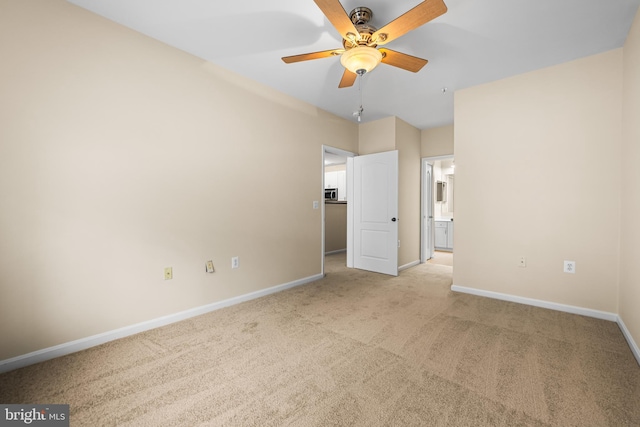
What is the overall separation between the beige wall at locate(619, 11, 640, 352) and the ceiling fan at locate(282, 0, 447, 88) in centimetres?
172

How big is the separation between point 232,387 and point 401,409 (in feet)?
3.21

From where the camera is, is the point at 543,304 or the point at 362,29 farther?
the point at 543,304

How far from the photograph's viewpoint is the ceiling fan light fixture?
2014 millimetres

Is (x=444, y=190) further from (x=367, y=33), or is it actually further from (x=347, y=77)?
(x=367, y=33)

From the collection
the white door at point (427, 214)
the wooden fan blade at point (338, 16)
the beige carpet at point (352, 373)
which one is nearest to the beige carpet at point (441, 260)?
the white door at point (427, 214)

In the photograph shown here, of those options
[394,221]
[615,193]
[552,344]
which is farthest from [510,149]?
[552,344]

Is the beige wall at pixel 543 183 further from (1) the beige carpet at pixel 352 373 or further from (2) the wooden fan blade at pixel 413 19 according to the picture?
(2) the wooden fan blade at pixel 413 19

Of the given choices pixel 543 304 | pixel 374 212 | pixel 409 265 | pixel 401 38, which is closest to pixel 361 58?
pixel 401 38

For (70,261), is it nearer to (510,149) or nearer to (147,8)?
(147,8)

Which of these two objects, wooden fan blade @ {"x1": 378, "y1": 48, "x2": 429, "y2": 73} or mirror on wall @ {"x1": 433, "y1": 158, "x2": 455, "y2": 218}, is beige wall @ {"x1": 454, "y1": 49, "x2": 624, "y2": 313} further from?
mirror on wall @ {"x1": 433, "y1": 158, "x2": 455, "y2": 218}

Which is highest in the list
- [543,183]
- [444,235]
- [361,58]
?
[361,58]

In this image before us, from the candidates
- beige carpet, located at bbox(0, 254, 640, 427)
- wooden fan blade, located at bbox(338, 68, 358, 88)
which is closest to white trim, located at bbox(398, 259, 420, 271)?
beige carpet, located at bbox(0, 254, 640, 427)

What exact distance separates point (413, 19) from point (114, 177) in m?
2.48

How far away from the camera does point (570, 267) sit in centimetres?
286
